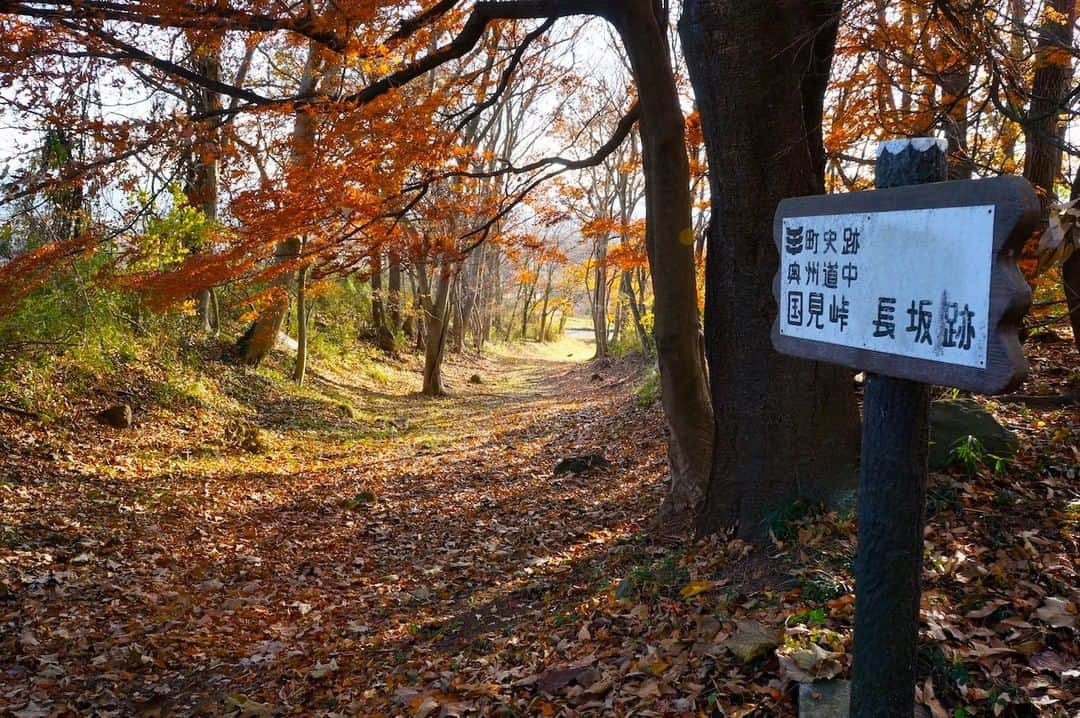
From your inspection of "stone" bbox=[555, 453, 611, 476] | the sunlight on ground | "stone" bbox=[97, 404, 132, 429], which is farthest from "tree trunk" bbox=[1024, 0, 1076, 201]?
the sunlight on ground

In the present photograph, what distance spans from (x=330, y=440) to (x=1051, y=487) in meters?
10.9

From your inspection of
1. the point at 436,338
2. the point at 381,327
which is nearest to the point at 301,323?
the point at 436,338

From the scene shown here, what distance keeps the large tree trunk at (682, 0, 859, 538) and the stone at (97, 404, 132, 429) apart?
28.3ft

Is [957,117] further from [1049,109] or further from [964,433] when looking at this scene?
[964,433]

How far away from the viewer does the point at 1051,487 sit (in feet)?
13.3

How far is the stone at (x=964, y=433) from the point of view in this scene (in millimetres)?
4379

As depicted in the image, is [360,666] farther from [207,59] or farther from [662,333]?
[207,59]

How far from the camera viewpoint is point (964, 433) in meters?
4.44

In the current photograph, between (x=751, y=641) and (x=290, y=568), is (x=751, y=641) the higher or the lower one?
the higher one

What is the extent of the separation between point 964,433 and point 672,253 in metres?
2.55

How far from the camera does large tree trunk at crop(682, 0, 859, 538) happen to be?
433 centimetres

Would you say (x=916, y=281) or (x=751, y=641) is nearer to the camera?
(x=916, y=281)

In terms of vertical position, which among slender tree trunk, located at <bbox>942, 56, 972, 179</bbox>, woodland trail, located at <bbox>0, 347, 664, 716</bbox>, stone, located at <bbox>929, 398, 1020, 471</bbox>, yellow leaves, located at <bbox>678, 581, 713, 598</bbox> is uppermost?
slender tree trunk, located at <bbox>942, 56, 972, 179</bbox>

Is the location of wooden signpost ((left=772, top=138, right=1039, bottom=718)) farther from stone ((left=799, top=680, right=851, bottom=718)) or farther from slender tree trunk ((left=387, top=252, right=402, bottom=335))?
slender tree trunk ((left=387, top=252, right=402, bottom=335))
